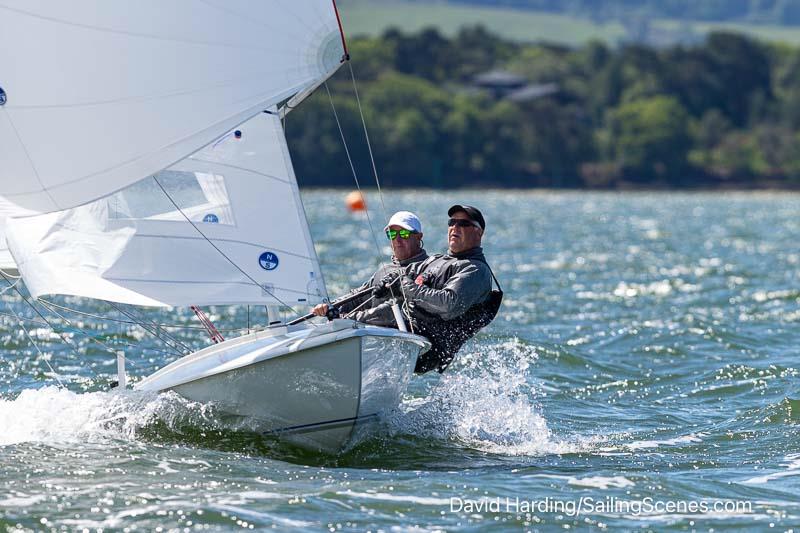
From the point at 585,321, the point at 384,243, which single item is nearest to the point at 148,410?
the point at 585,321

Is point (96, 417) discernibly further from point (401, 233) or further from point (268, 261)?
point (401, 233)

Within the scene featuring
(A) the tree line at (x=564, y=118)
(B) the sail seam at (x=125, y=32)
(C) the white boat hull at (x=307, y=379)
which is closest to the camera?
(C) the white boat hull at (x=307, y=379)

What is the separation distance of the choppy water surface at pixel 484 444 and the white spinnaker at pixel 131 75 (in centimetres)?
146

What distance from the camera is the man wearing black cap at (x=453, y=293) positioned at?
8.19 meters

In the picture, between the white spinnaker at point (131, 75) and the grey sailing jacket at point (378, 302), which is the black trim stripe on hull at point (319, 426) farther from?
the white spinnaker at point (131, 75)

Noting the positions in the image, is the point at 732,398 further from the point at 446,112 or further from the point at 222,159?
the point at 446,112

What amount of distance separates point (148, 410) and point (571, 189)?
9430 cm

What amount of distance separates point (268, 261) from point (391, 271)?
0.86 metres

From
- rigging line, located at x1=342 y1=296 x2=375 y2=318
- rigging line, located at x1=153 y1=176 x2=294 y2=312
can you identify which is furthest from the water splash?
rigging line, located at x1=342 y1=296 x2=375 y2=318

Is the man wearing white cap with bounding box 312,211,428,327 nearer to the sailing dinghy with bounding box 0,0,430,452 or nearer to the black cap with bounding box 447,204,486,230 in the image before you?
the black cap with bounding box 447,204,486,230

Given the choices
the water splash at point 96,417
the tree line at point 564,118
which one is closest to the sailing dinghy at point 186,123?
the water splash at point 96,417

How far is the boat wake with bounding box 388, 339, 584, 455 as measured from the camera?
8555mm

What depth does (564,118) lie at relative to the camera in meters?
109

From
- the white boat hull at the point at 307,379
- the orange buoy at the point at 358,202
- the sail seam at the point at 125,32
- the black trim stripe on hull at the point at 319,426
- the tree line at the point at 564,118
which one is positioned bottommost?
the black trim stripe on hull at the point at 319,426
